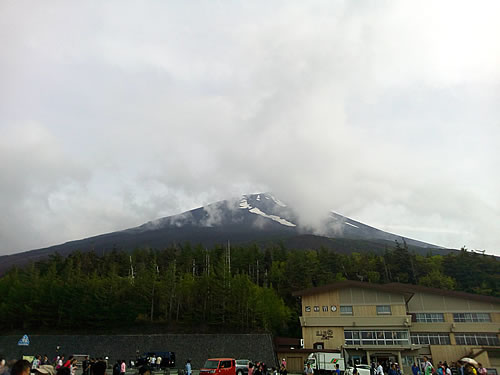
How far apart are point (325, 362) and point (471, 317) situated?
2093 cm

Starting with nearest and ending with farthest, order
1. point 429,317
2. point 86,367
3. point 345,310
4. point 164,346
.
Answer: point 86,367 < point 164,346 < point 345,310 < point 429,317

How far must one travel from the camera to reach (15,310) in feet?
163

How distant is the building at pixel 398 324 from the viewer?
40.0 metres

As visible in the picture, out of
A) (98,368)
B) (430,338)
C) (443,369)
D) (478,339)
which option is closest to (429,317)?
(430,338)

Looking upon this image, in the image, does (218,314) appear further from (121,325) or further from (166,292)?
(121,325)

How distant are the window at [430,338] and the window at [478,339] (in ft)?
4.03

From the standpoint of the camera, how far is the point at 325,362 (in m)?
33.4

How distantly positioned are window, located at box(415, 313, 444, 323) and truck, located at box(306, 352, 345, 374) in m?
15.2

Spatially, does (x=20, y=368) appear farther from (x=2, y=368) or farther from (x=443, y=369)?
(x=443, y=369)

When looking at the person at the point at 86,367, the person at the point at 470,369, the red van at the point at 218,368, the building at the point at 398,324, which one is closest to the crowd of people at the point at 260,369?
the red van at the point at 218,368

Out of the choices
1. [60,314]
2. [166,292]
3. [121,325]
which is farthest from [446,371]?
[60,314]

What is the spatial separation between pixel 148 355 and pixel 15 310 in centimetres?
2644

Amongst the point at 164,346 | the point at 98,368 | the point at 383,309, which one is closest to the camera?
the point at 98,368

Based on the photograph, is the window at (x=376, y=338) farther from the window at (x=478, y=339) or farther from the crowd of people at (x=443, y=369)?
the crowd of people at (x=443, y=369)
